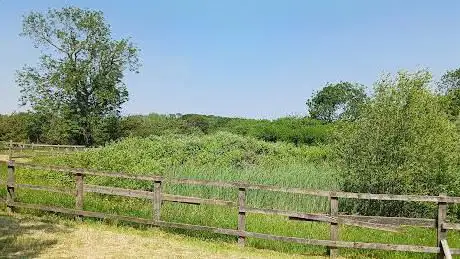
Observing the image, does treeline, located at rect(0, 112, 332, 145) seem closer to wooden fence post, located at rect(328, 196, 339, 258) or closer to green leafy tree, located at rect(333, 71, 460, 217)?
green leafy tree, located at rect(333, 71, 460, 217)

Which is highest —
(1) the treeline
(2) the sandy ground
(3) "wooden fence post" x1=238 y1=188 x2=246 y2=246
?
(1) the treeline

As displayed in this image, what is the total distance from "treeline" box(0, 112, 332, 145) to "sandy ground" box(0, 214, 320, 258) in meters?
23.2

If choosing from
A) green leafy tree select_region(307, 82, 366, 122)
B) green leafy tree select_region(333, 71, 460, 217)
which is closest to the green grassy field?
green leafy tree select_region(333, 71, 460, 217)

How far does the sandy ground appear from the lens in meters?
8.66

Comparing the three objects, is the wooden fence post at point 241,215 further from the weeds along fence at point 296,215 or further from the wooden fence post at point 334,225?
the wooden fence post at point 334,225

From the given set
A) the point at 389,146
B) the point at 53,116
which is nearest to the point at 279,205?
the point at 389,146

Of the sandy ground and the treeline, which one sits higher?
the treeline

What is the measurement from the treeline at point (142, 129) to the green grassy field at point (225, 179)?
8794 mm

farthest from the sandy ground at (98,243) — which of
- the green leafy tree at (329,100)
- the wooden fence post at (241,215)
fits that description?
the green leafy tree at (329,100)

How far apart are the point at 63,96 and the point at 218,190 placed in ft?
134

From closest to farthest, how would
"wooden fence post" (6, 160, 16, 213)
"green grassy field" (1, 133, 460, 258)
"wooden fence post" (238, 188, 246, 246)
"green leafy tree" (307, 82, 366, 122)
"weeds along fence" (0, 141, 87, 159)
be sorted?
"wooden fence post" (238, 188, 246, 246), "green grassy field" (1, 133, 460, 258), "wooden fence post" (6, 160, 16, 213), "weeds along fence" (0, 141, 87, 159), "green leafy tree" (307, 82, 366, 122)

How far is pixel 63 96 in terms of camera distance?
170 ft

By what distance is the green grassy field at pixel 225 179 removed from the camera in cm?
1101

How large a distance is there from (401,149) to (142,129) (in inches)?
2037
